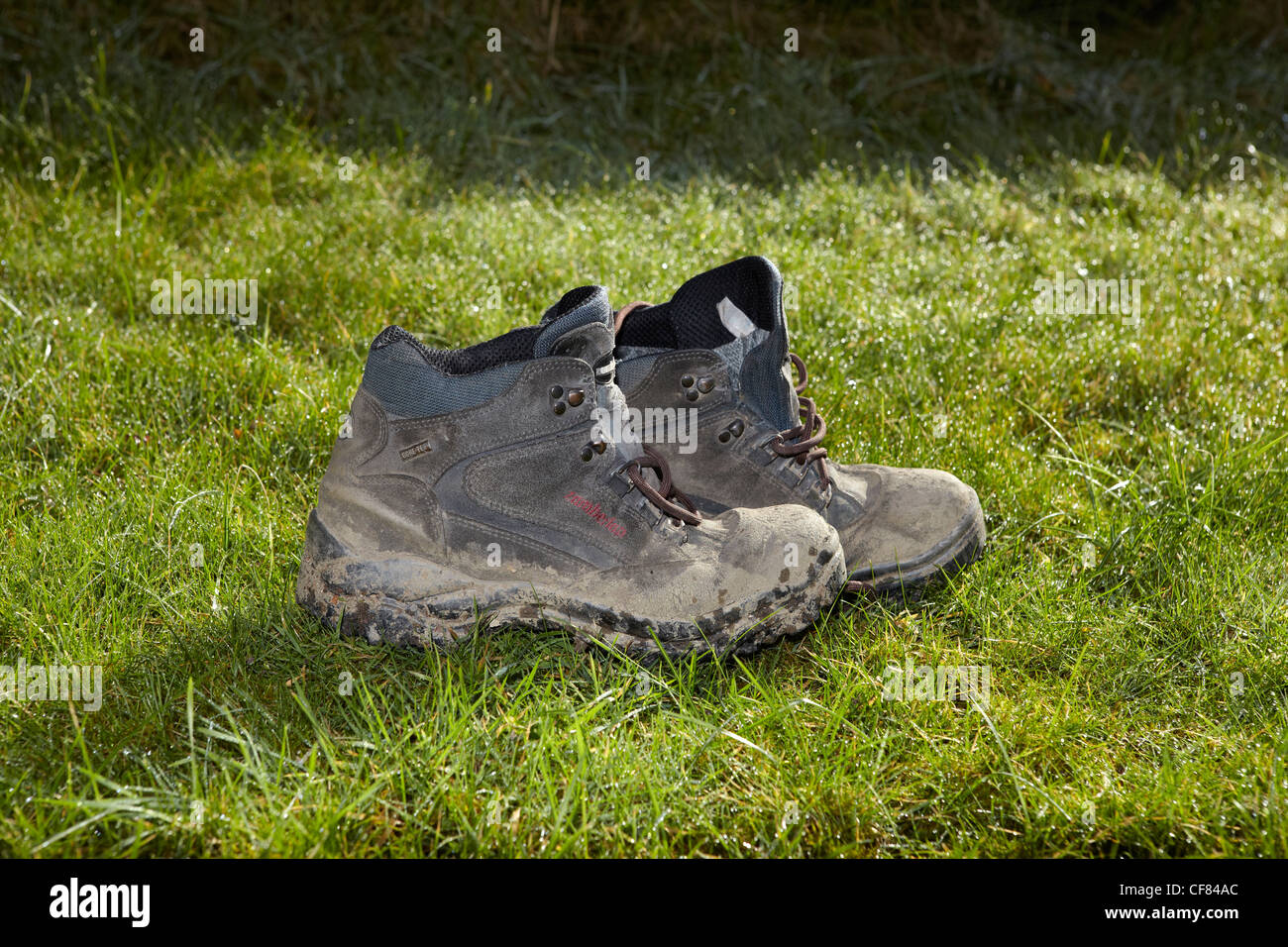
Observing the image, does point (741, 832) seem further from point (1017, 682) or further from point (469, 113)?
point (469, 113)

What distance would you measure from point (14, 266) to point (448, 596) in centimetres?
259

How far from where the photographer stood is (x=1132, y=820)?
181 centimetres

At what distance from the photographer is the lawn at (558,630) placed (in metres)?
1.82

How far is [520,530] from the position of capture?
7.26 feet

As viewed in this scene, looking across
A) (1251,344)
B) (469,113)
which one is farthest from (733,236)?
(1251,344)

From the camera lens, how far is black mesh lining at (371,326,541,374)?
218 centimetres

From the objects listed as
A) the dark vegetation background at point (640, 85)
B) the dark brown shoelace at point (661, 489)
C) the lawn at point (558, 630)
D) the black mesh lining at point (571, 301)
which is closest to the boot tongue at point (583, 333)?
the black mesh lining at point (571, 301)

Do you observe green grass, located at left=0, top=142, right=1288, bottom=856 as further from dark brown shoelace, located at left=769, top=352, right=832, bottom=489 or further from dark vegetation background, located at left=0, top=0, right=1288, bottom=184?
dark vegetation background, located at left=0, top=0, right=1288, bottom=184

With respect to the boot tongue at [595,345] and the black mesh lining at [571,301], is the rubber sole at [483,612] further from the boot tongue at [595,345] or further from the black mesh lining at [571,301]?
the black mesh lining at [571,301]

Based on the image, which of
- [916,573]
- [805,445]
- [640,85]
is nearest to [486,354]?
[805,445]

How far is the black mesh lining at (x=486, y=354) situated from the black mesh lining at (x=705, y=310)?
1.34 feet

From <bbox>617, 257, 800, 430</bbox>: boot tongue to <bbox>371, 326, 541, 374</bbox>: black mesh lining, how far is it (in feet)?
1.27

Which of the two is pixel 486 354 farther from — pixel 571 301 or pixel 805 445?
pixel 805 445

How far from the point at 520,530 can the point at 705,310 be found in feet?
2.38
